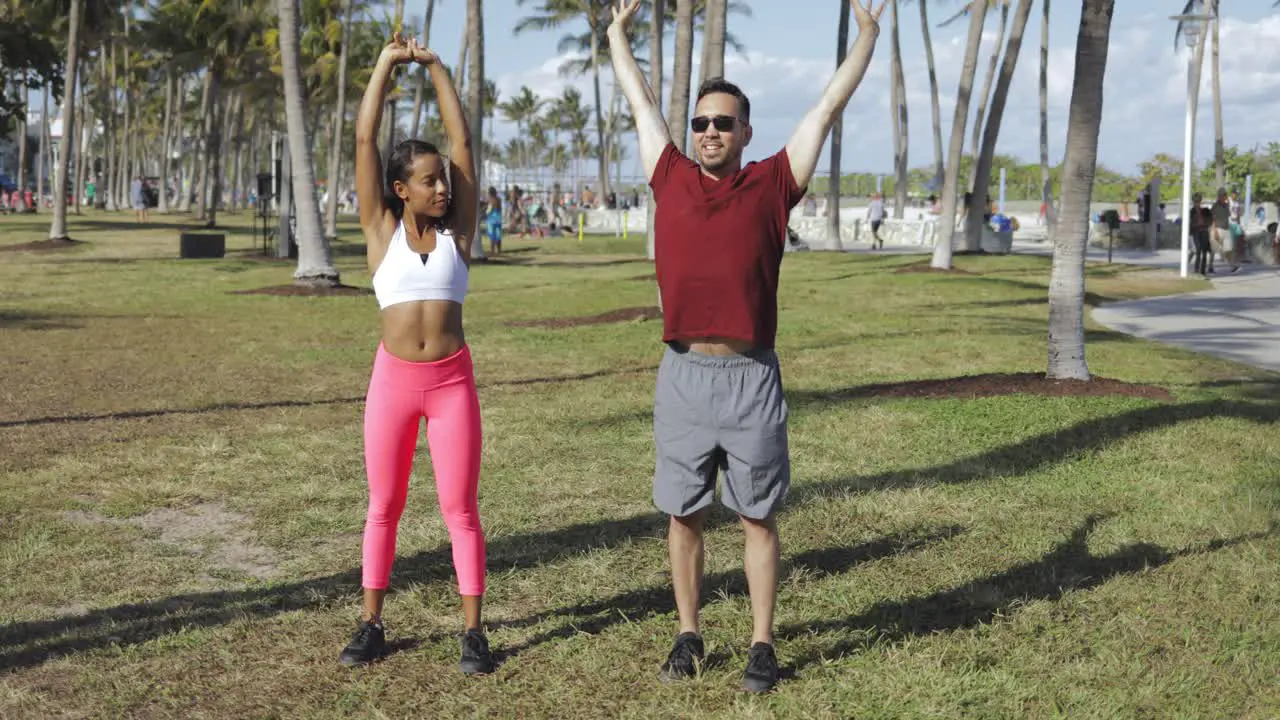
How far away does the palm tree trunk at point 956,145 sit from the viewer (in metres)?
25.7

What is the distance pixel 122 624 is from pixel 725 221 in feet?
8.97

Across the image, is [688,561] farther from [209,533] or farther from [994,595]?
[209,533]

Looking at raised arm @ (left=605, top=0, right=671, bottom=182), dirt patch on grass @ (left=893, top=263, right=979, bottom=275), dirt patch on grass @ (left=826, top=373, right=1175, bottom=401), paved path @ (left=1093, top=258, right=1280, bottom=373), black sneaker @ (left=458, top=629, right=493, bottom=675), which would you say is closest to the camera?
raised arm @ (left=605, top=0, right=671, bottom=182)

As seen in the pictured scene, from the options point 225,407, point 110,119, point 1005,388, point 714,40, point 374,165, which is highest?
point 110,119

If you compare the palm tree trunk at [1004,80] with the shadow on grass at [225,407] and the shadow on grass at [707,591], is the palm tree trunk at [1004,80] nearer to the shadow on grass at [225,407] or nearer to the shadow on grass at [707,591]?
the shadow on grass at [225,407]

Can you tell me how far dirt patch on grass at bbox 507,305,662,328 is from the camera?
53.4ft

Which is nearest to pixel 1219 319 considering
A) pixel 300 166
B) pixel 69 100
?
pixel 300 166

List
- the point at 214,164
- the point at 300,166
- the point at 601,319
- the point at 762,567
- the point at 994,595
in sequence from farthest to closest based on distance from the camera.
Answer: the point at 214,164, the point at 300,166, the point at 601,319, the point at 994,595, the point at 762,567

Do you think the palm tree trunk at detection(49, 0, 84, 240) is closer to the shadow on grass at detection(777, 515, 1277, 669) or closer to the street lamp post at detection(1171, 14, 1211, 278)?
the street lamp post at detection(1171, 14, 1211, 278)

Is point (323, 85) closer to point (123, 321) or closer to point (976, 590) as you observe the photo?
point (123, 321)

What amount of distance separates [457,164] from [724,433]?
1319mm

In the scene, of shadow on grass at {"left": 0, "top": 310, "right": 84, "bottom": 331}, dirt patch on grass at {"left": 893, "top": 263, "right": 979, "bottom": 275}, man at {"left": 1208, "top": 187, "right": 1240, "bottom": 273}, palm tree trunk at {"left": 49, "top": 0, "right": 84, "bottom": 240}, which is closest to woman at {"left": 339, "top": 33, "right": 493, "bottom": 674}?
shadow on grass at {"left": 0, "top": 310, "right": 84, "bottom": 331}

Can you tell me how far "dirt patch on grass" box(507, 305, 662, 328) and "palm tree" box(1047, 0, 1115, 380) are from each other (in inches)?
271

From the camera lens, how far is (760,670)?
4.14m
